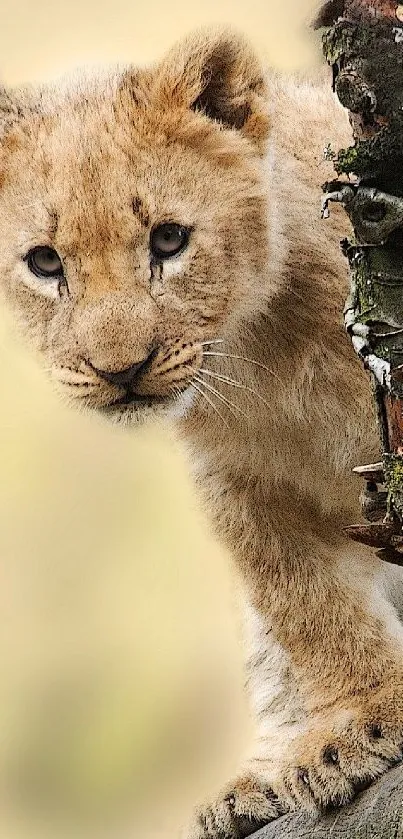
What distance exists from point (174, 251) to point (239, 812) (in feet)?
2.51

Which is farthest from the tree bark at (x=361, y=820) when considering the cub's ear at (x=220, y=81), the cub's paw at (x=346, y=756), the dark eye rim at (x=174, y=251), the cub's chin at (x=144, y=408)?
the cub's ear at (x=220, y=81)

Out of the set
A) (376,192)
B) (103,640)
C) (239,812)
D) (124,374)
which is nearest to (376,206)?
(376,192)

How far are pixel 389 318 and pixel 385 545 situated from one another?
9.0 inches

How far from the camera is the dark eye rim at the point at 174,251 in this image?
1.42m

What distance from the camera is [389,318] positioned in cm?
99

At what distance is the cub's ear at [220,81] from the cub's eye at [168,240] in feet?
0.59

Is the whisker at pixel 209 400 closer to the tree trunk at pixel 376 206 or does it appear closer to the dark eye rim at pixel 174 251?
the dark eye rim at pixel 174 251

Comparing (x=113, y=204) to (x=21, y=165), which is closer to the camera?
(x=113, y=204)

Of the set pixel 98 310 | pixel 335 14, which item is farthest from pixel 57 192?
pixel 335 14

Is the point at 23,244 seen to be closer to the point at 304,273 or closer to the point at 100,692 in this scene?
the point at 304,273

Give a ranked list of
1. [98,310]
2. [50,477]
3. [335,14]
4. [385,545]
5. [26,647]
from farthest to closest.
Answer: [26,647]
[50,477]
[98,310]
[385,545]
[335,14]

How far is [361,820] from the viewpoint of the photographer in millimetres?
1381

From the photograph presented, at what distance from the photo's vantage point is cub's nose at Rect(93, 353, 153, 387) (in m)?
1.37

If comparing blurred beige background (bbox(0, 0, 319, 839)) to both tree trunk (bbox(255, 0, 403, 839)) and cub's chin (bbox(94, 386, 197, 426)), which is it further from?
tree trunk (bbox(255, 0, 403, 839))
